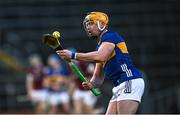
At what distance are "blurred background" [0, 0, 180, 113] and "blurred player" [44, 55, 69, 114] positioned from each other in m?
3.23

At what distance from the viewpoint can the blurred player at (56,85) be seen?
1959 cm

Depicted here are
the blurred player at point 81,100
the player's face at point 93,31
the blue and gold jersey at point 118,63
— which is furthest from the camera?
the blurred player at point 81,100

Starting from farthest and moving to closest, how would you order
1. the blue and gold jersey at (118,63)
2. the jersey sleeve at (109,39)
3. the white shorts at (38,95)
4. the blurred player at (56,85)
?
the white shorts at (38,95) < the blurred player at (56,85) < the blue and gold jersey at (118,63) < the jersey sleeve at (109,39)

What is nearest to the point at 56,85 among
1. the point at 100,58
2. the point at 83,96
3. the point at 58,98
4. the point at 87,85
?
the point at 58,98

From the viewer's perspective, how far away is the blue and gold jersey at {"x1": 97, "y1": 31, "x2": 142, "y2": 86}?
9.87m

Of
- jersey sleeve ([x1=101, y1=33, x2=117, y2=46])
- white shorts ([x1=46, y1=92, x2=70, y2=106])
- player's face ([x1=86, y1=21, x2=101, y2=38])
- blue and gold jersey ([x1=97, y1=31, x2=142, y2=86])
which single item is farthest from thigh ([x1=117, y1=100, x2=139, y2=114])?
A: white shorts ([x1=46, y1=92, x2=70, y2=106])

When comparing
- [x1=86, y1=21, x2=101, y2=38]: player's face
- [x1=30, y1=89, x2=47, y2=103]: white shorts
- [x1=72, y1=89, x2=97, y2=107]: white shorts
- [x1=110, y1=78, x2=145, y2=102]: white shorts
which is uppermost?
[x1=86, y1=21, x2=101, y2=38]: player's face

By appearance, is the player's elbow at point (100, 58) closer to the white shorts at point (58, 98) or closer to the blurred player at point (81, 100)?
the blurred player at point (81, 100)

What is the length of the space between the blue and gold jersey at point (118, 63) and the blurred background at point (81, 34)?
1321 cm

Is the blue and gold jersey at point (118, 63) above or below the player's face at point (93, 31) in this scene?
below

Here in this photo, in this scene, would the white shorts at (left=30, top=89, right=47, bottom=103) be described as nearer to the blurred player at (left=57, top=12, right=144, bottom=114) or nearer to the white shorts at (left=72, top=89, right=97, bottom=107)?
the white shorts at (left=72, top=89, right=97, bottom=107)

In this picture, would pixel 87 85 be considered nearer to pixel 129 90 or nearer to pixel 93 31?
pixel 129 90

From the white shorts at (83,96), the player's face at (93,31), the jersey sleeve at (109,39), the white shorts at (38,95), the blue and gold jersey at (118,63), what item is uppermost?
the player's face at (93,31)

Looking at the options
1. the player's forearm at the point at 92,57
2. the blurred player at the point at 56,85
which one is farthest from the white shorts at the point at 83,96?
the player's forearm at the point at 92,57
